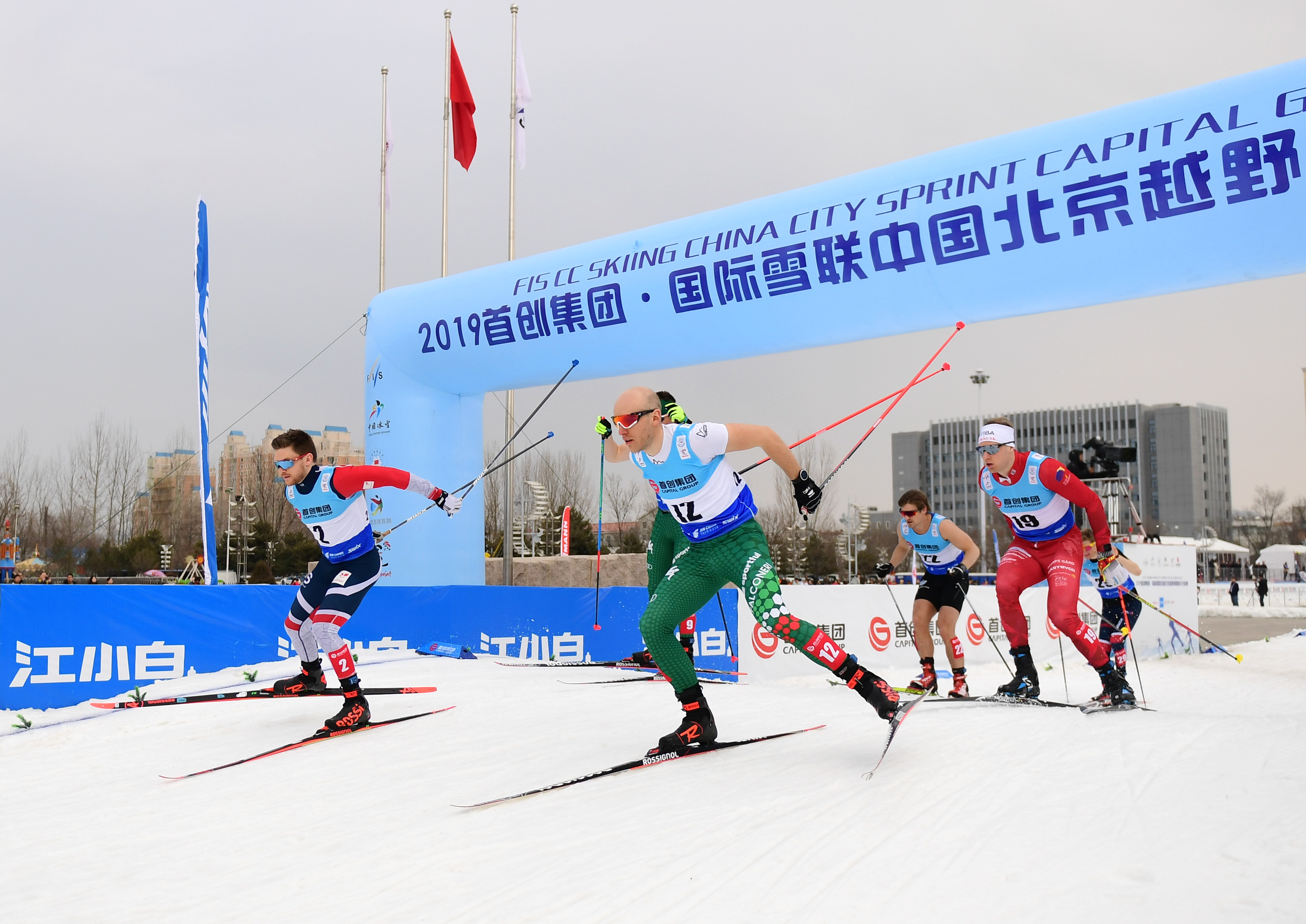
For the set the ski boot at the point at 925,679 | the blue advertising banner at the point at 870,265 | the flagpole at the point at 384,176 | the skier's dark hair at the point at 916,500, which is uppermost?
the flagpole at the point at 384,176

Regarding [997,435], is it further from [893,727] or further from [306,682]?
[306,682]

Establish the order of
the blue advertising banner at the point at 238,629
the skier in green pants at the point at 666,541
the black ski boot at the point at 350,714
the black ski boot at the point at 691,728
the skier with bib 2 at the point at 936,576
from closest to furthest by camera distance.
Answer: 1. the black ski boot at the point at 691,728
2. the black ski boot at the point at 350,714
3. the skier in green pants at the point at 666,541
4. the skier with bib 2 at the point at 936,576
5. the blue advertising banner at the point at 238,629

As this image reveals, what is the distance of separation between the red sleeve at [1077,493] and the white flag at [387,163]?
1172cm

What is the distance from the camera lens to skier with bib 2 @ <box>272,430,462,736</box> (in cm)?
570

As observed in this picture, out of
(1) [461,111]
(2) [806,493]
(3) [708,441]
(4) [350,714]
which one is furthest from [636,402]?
(1) [461,111]

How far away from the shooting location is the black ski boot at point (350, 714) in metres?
5.52

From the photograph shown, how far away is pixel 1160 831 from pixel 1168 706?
543 centimetres

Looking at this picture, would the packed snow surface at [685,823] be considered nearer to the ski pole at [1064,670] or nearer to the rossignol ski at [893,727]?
the rossignol ski at [893,727]

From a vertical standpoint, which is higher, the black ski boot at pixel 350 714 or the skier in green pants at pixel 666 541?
the skier in green pants at pixel 666 541

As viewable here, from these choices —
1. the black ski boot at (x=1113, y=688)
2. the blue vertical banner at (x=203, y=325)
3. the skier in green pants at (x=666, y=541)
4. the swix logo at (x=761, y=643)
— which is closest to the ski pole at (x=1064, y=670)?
the black ski boot at (x=1113, y=688)

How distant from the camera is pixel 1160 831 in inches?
119

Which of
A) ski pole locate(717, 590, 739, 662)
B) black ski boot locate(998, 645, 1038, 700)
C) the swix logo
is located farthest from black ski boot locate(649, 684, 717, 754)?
the swix logo

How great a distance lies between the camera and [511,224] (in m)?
14.6

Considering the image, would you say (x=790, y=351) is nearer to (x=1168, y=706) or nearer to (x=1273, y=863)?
(x=1168, y=706)
